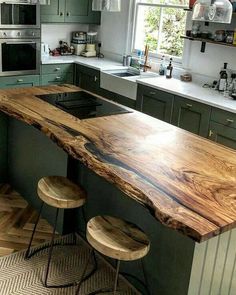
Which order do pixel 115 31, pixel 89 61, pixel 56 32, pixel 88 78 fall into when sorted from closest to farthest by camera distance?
pixel 88 78
pixel 89 61
pixel 115 31
pixel 56 32

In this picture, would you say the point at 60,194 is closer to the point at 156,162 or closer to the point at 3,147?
the point at 156,162

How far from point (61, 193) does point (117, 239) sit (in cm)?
59

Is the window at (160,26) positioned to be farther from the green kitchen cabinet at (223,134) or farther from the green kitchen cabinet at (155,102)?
the green kitchen cabinet at (223,134)

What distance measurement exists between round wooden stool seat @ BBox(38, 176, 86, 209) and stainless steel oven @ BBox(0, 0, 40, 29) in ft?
9.56

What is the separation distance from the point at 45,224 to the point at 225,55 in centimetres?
256

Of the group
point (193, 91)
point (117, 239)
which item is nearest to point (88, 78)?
point (193, 91)

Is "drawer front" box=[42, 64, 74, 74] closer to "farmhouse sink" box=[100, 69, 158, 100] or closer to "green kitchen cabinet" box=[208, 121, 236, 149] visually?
"farmhouse sink" box=[100, 69, 158, 100]

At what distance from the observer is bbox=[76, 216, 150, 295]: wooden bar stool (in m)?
1.90

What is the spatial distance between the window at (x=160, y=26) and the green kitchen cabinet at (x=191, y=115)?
1084 mm

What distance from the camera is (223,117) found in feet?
11.6

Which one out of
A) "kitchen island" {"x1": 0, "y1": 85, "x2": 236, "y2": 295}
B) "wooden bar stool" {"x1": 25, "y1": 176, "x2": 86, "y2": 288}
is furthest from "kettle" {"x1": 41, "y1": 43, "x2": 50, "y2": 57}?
"wooden bar stool" {"x1": 25, "y1": 176, "x2": 86, "y2": 288}

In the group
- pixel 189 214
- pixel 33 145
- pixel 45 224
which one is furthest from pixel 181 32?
pixel 189 214

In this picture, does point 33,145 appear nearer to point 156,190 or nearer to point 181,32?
point 156,190

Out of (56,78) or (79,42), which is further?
(79,42)
